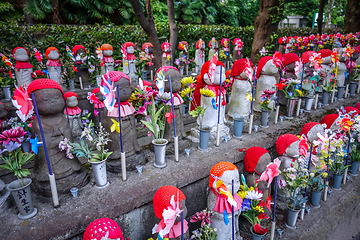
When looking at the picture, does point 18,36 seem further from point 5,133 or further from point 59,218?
point 59,218

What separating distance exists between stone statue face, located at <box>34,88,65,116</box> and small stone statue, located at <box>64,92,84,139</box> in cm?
145

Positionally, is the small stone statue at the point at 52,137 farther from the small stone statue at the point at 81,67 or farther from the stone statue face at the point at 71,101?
the small stone statue at the point at 81,67

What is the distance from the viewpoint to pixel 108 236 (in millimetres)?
1354

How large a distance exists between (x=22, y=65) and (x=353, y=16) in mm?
10371

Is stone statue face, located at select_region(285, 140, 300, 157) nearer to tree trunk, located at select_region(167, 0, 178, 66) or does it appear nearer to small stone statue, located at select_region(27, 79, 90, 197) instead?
small stone statue, located at select_region(27, 79, 90, 197)

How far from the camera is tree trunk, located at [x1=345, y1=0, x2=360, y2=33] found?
813cm

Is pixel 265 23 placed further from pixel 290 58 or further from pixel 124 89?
pixel 124 89

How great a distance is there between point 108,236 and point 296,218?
1.83 metres

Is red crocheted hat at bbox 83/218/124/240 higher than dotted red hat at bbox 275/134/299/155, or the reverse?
dotted red hat at bbox 275/134/299/155

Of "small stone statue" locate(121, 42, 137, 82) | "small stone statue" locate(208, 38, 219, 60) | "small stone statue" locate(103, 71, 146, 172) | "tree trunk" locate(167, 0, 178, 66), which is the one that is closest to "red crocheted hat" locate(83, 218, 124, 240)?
"small stone statue" locate(103, 71, 146, 172)

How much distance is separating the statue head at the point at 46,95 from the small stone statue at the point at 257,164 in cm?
172

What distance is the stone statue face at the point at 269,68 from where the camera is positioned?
3.30 m

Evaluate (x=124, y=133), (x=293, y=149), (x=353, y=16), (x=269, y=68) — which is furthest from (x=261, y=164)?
(x=353, y=16)

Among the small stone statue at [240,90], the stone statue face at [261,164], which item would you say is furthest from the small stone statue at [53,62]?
the stone statue face at [261,164]
